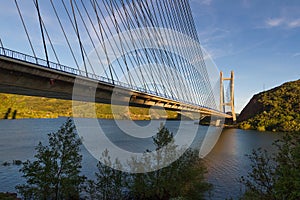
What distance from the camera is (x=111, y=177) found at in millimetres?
14289

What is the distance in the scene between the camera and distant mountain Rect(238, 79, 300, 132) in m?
67.2

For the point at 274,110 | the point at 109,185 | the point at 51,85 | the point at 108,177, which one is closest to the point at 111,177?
the point at 108,177

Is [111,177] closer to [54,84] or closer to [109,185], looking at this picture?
[109,185]

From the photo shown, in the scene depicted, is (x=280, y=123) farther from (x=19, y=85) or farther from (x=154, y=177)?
(x=19, y=85)

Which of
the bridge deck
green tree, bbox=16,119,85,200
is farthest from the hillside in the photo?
green tree, bbox=16,119,85,200

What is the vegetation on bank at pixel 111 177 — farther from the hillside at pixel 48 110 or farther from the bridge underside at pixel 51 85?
the hillside at pixel 48 110

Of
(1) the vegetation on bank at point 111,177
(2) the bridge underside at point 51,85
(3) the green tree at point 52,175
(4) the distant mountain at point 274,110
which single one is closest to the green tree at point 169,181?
(1) the vegetation on bank at point 111,177

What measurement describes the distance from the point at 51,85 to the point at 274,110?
77.8m

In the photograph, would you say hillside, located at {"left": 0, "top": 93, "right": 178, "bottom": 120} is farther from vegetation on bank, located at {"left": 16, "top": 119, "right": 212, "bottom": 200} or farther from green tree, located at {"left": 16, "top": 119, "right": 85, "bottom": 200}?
green tree, located at {"left": 16, "top": 119, "right": 85, "bottom": 200}

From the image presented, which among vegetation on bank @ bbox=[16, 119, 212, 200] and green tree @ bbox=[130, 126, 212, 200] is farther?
green tree @ bbox=[130, 126, 212, 200]

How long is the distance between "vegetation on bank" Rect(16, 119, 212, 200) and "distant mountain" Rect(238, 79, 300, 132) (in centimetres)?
5301

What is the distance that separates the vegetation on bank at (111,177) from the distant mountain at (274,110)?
53.0 meters

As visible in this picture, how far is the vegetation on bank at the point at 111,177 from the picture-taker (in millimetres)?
12969

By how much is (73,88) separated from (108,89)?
298 cm
